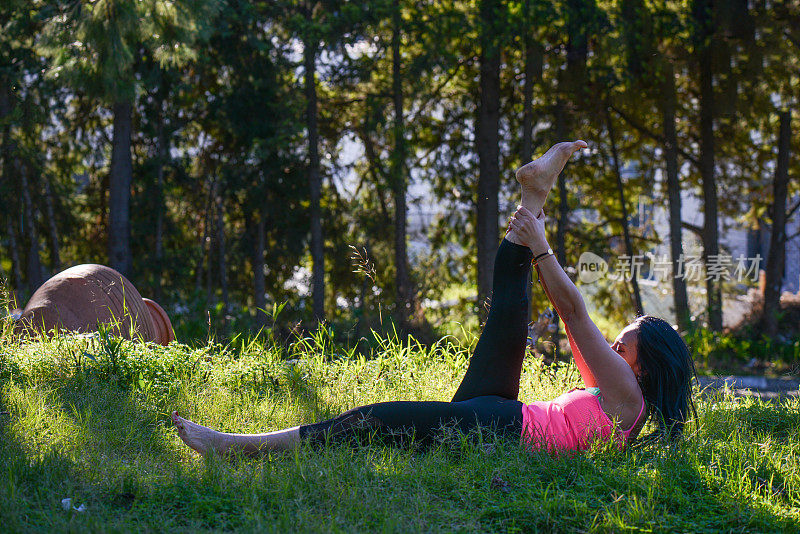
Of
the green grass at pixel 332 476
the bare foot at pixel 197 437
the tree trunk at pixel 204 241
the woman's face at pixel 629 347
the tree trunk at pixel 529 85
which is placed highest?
the tree trunk at pixel 529 85

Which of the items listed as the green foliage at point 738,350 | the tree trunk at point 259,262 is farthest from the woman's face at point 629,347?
the tree trunk at point 259,262

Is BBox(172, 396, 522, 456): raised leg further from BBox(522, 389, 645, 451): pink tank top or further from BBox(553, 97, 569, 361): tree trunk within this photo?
BBox(553, 97, 569, 361): tree trunk

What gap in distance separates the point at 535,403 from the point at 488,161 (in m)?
7.61

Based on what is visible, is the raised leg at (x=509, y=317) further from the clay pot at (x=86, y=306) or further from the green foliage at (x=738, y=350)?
the green foliage at (x=738, y=350)

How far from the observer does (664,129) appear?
36.9 feet

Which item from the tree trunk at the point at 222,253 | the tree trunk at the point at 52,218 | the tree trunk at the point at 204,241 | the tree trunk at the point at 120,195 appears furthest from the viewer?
the tree trunk at the point at 204,241

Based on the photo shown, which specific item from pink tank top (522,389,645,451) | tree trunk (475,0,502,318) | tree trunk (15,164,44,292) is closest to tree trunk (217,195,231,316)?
tree trunk (15,164,44,292)

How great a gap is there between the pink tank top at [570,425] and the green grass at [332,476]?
0.32ft

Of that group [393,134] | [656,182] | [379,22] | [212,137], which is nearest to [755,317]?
[656,182]

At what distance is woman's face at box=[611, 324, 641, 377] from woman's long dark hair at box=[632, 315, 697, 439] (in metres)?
0.02

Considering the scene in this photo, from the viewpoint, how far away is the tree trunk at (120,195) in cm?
1003

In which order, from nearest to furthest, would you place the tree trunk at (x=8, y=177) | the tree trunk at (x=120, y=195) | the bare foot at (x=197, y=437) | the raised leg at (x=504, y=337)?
the bare foot at (x=197, y=437) < the raised leg at (x=504, y=337) < the tree trunk at (x=8, y=177) < the tree trunk at (x=120, y=195)

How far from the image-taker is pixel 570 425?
Answer: 3324 mm

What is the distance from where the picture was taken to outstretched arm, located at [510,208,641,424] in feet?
10.6
